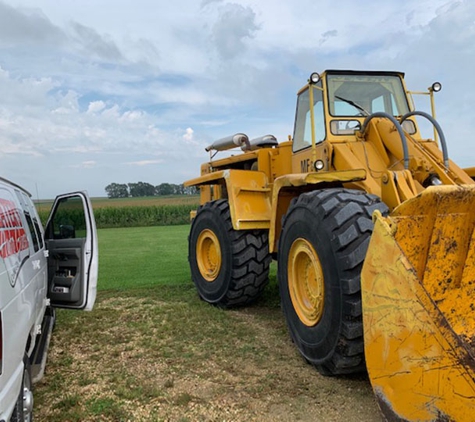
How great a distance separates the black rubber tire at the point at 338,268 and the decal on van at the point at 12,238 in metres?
2.26

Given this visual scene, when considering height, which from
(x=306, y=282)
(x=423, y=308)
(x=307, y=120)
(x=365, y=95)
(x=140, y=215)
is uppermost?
(x=365, y=95)

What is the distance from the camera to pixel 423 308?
2.48m

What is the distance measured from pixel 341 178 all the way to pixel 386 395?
1.98m

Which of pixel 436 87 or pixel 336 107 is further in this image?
pixel 436 87

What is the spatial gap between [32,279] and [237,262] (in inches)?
113

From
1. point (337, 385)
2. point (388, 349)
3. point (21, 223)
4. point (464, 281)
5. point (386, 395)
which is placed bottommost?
point (337, 385)

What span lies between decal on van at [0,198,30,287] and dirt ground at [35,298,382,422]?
126 centimetres

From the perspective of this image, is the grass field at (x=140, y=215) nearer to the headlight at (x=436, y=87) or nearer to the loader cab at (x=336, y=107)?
the loader cab at (x=336, y=107)

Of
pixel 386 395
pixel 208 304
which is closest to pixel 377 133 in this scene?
pixel 386 395

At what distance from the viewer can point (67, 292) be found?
464cm

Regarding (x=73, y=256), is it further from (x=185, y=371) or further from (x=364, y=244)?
(x=364, y=244)

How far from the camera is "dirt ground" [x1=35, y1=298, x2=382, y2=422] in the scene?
11.4 feet

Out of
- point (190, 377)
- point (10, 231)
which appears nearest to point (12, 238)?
point (10, 231)

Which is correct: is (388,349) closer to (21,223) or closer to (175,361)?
(175,361)
